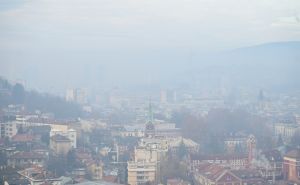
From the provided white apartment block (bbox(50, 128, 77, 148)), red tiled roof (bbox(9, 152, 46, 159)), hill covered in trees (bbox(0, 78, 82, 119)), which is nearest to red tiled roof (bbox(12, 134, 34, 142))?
white apartment block (bbox(50, 128, 77, 148))

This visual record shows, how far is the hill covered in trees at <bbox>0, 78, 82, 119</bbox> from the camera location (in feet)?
44.2

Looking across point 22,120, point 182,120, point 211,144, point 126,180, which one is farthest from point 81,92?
Answer: point 126,180

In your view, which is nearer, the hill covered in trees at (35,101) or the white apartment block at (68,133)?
the white apartment block at (68,133)

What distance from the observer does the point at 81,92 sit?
18062 mm

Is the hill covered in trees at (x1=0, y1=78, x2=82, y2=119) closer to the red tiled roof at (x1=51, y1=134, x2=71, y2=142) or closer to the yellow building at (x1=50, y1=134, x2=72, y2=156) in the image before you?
the red tiled roof at (x1=51, y1=134, x2=71, y2=142)

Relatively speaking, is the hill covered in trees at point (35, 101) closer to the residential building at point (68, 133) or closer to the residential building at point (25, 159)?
the residential building at point (68, 133)

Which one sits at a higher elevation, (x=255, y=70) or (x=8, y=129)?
(x=255, y=70)

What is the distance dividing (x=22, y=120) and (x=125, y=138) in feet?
7.04

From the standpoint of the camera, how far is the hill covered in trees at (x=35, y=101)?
530 inches

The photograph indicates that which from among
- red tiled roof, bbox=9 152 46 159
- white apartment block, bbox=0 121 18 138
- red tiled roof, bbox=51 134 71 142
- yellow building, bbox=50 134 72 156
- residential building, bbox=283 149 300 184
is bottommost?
residential building, bbox=283 149 300 184

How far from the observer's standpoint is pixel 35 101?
48.9 ft

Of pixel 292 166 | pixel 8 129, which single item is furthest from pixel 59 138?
pixel 292 166

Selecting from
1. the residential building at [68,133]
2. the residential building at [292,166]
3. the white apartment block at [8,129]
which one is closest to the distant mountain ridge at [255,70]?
the residential building at [68,133]

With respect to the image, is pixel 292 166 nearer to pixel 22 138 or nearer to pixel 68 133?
pixel 68 133
